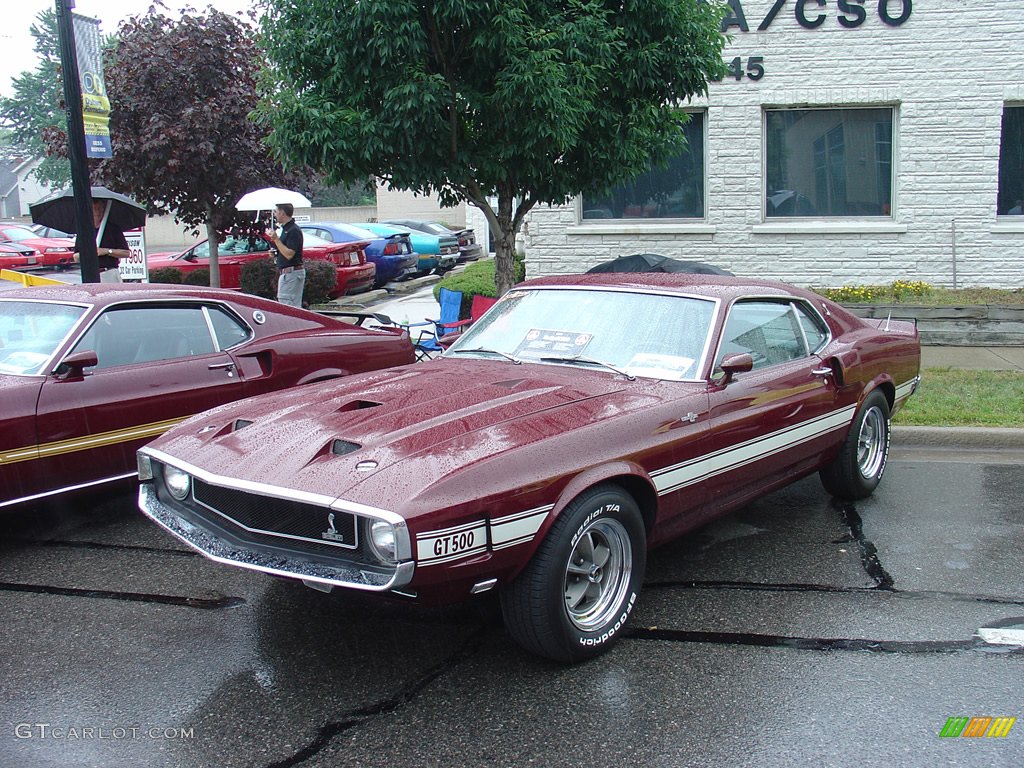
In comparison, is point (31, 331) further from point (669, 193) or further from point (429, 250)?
point (429, 250)

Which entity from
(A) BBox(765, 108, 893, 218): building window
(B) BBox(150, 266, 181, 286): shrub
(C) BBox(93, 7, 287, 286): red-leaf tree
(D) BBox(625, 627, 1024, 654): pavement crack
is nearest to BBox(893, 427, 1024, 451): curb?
(D) BBox(625, 627, 1024, 654): pavement crack

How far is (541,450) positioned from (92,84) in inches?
277

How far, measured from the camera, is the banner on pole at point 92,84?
8.49m

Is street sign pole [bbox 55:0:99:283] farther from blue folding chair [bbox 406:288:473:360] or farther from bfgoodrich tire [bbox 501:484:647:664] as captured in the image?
bfgoodrich tire [bbox 501:484:647:664]

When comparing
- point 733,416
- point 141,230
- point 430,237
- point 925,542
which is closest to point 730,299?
point 733,416

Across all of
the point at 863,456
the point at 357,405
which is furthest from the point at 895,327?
the point at 357,405

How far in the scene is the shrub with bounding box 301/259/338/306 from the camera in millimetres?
15156

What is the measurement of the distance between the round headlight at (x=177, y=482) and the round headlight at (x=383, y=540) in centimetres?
107

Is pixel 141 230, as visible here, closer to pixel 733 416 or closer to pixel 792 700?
pixel 733 416

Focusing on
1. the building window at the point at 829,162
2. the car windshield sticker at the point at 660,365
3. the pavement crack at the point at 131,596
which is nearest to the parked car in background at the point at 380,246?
the building window at the point at 829,162

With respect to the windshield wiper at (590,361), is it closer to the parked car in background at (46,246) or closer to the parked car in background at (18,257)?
the parked car in background at (18,257)

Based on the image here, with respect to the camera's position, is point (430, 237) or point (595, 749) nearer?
point (595, 749)

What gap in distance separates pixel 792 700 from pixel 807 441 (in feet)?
6.50

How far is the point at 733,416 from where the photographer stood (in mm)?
4566
